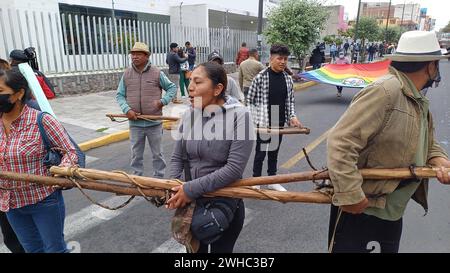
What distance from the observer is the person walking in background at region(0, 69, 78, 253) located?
82.5 inches

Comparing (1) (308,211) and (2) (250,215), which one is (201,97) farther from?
(1) (308,211)

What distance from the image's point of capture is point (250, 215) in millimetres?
3678

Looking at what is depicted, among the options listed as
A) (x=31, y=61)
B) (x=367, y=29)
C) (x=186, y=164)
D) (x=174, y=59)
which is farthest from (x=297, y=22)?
(x=367, y=29)

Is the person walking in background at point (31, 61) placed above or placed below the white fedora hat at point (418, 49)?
below

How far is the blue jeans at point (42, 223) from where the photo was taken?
2.21 meters

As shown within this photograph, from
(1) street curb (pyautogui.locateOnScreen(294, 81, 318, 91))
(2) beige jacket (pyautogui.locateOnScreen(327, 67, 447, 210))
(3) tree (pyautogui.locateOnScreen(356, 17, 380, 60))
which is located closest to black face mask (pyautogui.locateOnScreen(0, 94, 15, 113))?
(2) beige jacket (pyautogui.locateOnScreen(327, 67, 447, 210))

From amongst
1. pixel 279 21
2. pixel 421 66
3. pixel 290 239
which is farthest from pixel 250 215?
pixel 279 21

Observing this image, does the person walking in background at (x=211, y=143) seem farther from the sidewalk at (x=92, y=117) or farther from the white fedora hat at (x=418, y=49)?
the sidewalk at (x=92, y=117)

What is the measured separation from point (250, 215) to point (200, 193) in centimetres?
198

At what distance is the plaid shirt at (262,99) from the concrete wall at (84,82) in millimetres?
7415

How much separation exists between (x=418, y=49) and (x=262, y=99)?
94.6 inches

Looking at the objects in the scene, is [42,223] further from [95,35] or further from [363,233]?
[95,35]

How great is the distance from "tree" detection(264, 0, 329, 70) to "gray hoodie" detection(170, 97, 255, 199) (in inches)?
485

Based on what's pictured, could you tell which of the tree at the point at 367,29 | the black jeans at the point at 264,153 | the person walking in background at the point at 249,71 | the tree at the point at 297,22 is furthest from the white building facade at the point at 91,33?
the tree at the point at 367,29
